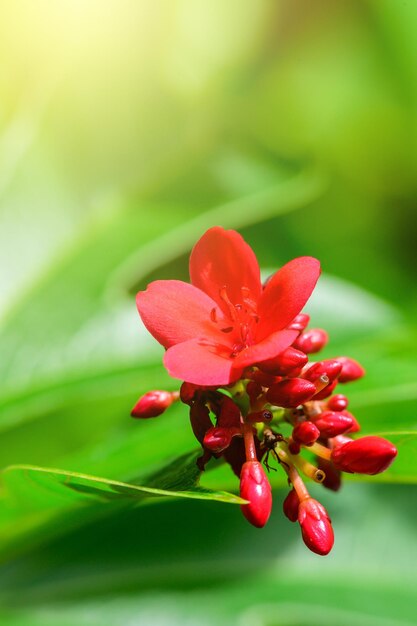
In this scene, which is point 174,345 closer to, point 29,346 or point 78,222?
point 29,346

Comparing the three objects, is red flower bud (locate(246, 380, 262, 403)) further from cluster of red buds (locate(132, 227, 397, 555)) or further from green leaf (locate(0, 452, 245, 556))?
green leaf (locate(0, 452, 245, 556))

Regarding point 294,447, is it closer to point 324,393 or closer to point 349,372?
point 324,393

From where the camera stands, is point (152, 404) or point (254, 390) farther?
point (152, 404)

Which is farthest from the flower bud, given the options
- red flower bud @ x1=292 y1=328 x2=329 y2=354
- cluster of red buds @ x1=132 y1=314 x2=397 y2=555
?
red flower bud @ x1=292 y1=328 x2=329 y2=354

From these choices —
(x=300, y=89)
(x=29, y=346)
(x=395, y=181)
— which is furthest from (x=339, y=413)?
(x=300, y=89)

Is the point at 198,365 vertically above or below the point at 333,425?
above

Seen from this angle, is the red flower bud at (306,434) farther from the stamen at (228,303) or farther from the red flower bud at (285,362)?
the stamen at (228,303)

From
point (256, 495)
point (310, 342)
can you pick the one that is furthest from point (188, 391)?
point (310, 342)
